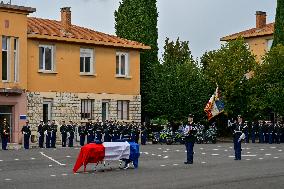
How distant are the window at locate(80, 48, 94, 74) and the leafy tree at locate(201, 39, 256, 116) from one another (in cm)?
973

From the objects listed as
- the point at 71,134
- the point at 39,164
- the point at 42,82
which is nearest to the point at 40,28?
the point at 42,82

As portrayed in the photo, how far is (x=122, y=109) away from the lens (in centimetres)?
5297

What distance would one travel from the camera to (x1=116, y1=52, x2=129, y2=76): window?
53156mm

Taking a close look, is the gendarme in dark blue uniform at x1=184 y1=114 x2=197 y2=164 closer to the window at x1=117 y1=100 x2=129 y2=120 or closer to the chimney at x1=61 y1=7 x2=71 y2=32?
the window at x1=117 y1=100 x2=129 y2=120

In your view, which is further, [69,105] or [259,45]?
[259,45]

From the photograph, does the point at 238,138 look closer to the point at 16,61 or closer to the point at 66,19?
the point at 16,61

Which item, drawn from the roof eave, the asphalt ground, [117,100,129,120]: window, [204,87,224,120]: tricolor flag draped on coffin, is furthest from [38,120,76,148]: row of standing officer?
[204,87,224,120]: tricolor flag draped on coffin

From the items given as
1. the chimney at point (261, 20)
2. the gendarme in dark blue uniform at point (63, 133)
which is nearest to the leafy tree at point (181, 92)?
the gendarme in dark blue uniform at point (63, 133)

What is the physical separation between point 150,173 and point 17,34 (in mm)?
23799

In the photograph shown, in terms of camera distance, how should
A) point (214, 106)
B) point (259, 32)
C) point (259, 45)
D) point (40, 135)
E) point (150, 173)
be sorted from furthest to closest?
point (259, 45) < point (259, 32) < point (214, 106) < point (40, 135) < point (150, 173)

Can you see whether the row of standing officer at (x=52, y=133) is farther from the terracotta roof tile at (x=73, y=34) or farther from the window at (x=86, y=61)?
the terracotta roof tile at (x=73, y=34)

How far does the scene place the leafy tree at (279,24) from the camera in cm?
5916

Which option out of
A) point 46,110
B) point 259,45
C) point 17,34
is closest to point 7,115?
point 46,110

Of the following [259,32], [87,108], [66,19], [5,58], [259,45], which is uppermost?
[259,32]
